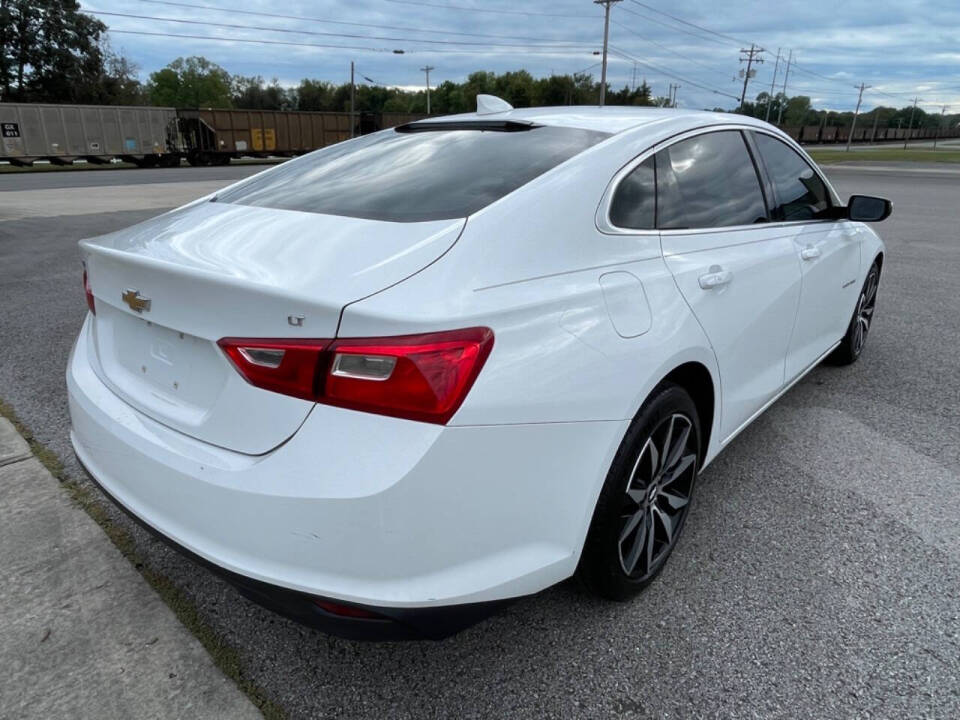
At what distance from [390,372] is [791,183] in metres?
2.74

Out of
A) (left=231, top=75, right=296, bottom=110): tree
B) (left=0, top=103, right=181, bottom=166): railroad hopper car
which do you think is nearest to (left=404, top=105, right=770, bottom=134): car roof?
(left=0, top=103, right=181, bottom=166): railroad hopper car

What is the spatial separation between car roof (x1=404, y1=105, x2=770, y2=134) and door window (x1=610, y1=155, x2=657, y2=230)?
0.20 metres

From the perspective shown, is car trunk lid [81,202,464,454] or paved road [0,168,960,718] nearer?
car trunk lid [81,202,464,454]

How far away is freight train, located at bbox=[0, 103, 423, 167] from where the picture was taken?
3080cm

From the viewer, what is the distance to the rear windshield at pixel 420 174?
205cm

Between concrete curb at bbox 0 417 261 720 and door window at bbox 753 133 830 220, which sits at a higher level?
door window at bbox 753 133 830 220

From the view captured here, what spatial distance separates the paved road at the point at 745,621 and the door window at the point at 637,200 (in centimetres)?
128

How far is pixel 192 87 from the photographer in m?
98.3

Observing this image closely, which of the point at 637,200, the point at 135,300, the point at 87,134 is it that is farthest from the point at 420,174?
the point at 87,134

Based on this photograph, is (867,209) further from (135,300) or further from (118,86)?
(118,86)

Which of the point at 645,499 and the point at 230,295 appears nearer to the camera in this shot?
the point at 230,295

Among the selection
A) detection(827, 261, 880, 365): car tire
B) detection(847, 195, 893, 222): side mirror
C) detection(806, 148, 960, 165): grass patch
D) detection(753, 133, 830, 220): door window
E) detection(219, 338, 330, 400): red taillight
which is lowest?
detection(806, 148, 960, 165): grass patch

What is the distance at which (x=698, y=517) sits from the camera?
291cm

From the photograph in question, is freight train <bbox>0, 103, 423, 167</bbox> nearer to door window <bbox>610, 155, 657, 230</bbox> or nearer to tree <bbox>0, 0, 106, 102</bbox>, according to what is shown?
tree <bbox>0, 0, 106, 102</bbox>
